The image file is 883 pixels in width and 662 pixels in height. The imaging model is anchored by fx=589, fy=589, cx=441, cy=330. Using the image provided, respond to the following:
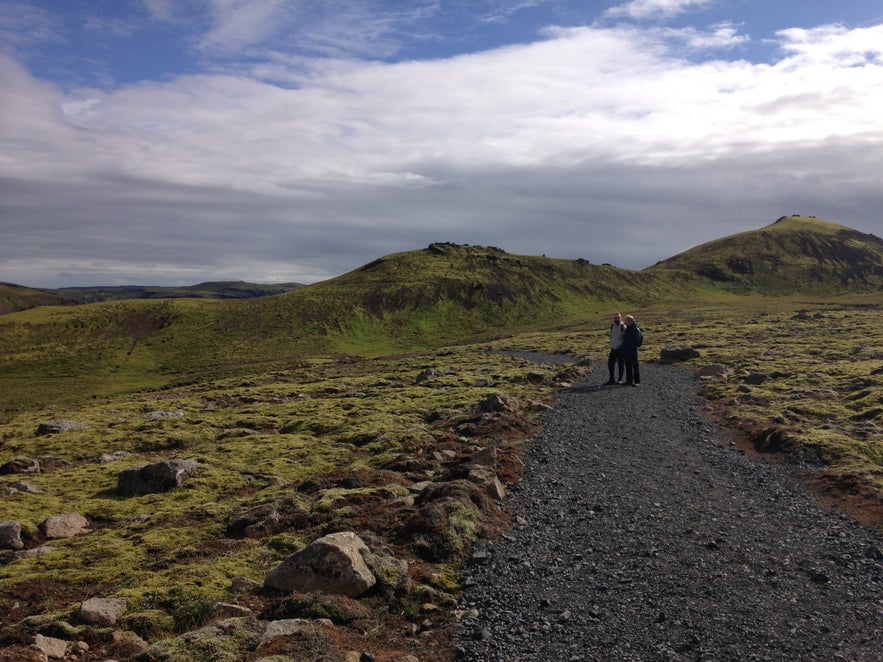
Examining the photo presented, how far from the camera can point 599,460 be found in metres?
23.3

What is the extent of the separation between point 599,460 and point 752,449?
25.5ft

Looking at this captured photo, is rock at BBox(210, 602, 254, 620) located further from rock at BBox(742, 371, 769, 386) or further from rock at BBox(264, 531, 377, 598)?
rock at BBox(742, 371, 769, 386)

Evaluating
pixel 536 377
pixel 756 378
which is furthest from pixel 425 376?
pixel 756 378

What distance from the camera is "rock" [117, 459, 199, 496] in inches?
918

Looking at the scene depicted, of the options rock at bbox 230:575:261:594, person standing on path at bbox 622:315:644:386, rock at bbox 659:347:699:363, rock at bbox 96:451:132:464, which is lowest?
rock at bbox 96:451:132:464

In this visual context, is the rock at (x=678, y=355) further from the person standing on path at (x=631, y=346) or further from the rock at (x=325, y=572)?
the rock at (x=325, y=572)

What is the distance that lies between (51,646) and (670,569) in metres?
12.8

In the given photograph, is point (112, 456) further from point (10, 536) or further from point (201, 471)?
point (10, 536)

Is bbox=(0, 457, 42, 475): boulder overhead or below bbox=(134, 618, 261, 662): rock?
below

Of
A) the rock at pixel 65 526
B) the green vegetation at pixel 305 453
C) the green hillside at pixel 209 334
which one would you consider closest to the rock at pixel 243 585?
the green vegetation at pixel 305 453

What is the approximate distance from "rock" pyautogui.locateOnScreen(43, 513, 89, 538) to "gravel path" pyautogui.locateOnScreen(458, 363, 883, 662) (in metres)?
13.6

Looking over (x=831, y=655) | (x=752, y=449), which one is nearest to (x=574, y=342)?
(x=752, y=449)

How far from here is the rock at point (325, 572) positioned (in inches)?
496

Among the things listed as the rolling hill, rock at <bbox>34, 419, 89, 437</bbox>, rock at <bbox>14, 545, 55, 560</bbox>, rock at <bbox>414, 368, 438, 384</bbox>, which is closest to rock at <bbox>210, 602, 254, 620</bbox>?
rock at <bbox>14, 545, 55, 560</bbox>
